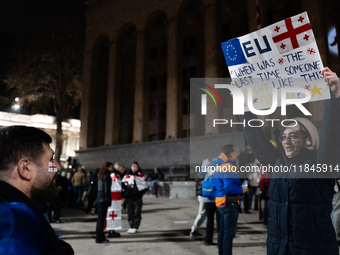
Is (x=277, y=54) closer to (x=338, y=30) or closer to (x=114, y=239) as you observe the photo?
(x=114, y=239)

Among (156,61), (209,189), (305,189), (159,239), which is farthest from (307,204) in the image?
(156,61)

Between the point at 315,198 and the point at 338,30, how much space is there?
83.4 feet

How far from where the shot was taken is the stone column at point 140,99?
28.4 metres

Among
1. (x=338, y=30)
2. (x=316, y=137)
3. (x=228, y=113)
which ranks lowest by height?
(x=316, y=137)

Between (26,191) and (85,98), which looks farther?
(85,98)

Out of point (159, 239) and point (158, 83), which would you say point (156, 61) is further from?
point (159, 239)

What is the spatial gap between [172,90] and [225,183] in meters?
21.8

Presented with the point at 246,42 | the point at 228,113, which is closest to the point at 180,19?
the point at 228,113

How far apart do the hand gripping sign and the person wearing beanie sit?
19.2 ft

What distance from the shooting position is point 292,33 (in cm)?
278

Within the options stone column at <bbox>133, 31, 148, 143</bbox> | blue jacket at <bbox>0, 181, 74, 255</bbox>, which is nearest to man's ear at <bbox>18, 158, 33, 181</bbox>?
blue jacket at <bbox>0, 181, 74, 255</bbox>

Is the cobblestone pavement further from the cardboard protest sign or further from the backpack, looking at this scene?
the cardboard protest sign

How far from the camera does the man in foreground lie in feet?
3.81

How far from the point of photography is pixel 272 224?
2.62 meters
